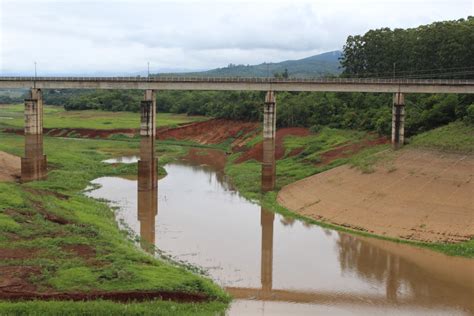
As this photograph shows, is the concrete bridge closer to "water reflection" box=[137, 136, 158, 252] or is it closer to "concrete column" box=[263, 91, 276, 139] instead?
"concrete column" box=[263, 91, 276, 139]

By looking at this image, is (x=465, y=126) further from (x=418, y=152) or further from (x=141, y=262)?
(x=141, y=262)

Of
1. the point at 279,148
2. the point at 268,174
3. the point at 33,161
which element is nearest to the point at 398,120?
the point at 268,174

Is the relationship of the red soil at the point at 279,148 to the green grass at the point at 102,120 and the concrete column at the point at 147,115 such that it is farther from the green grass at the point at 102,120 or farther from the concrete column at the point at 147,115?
the green grass at the point at 102,120

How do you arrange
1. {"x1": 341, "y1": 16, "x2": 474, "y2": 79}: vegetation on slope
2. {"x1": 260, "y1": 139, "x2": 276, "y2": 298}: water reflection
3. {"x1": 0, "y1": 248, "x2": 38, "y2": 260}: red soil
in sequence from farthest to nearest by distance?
{"x1": 341, "y1": 16, "x2": 474, "y2": 79}: vegetation on slope → {"x1": 260, "y1": 139, "x2": 276, "y2": 298}: water reflection → {"x1": 0, "y1": 248, "x2": 38, "y2": 260}: red soil

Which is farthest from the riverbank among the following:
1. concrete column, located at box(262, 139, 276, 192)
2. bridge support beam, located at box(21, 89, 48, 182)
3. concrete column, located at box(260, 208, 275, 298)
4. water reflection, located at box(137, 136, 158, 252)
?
water reflection, located at box(137, 136, 158, 252)

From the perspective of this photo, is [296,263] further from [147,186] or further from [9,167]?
[9,167]

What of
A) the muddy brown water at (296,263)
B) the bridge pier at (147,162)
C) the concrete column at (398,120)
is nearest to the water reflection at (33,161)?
the bridge pier at (147,162)

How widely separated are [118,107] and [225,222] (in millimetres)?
113031

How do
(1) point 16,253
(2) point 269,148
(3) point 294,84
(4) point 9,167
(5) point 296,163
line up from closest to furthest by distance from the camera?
(1) point 16,253, (2) point 269,148, (3) point 294,84, (4) point 9,167, (5) point 296,163

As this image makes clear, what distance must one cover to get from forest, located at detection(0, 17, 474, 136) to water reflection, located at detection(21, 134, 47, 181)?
40.1 m

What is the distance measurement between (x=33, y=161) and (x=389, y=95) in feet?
166

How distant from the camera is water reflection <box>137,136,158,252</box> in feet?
164

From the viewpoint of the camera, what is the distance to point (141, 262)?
3234 centimetres

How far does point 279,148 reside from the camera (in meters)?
81.4
